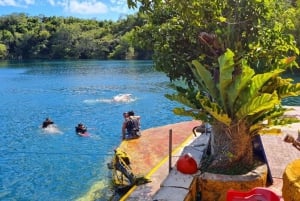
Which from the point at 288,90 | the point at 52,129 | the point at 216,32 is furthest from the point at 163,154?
the point at 52,129

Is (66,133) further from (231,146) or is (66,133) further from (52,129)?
(231,146)

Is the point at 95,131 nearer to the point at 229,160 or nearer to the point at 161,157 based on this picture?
the point at 161,157

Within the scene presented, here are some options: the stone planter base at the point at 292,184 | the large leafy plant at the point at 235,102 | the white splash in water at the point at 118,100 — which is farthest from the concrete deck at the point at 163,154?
the white splash in water at the point at 118,100

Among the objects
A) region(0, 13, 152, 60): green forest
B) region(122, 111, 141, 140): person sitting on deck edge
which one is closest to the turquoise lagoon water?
region(122, 111, 141, 140): person sitting on deck edge

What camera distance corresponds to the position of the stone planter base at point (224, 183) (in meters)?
7.47

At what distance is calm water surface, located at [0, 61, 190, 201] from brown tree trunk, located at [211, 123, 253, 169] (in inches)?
172

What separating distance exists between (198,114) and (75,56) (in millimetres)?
86968

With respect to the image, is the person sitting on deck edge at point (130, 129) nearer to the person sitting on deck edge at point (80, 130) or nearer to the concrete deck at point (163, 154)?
the concrete deck at point (163, 154)

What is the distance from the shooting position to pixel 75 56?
92250 mm

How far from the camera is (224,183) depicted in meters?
7.50

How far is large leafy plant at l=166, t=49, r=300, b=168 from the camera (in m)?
7.05

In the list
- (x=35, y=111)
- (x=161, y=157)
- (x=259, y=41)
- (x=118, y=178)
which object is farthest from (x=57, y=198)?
(x=35, y=111)

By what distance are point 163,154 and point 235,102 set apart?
5.94 meters

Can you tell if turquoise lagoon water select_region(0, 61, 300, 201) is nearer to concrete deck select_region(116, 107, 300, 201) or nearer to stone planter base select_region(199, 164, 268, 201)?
concrete deck select_region(116, 107, 300, 201)
